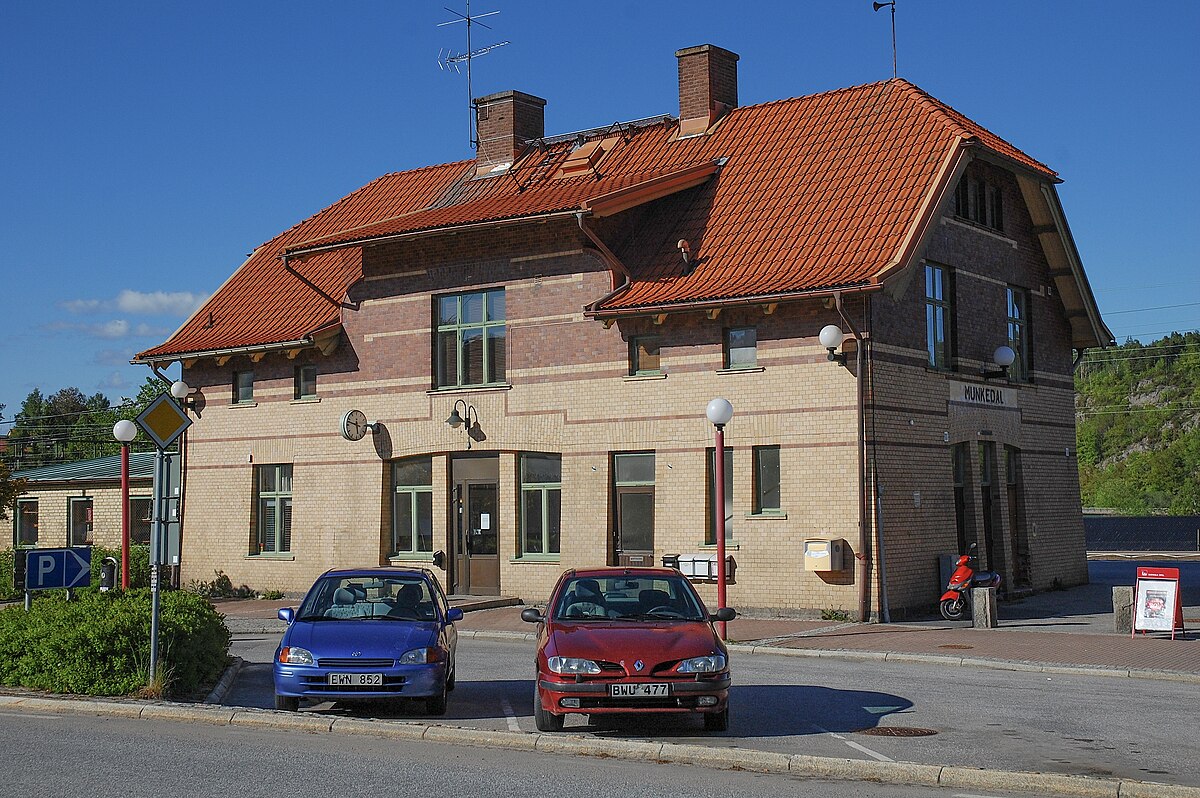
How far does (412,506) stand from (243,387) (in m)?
5.97

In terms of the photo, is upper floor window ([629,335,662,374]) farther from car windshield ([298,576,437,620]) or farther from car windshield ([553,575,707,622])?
car windshield ([553,575,707,622])

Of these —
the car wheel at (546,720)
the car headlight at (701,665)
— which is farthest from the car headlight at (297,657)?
the car headlight at (701,665)

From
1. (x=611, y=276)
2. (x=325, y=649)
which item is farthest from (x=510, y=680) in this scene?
(x=611, y=276)

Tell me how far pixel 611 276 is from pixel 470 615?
23.4 feet

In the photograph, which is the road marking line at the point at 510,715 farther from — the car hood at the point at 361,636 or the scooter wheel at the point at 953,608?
the scooter wheel at the point at 953,608

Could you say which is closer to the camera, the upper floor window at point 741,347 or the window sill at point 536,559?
the upper floor window at point 741,347

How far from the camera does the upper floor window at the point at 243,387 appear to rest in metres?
33.1

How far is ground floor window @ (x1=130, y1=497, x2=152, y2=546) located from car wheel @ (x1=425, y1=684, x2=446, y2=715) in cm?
2450

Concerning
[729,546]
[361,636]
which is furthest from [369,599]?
[729,546]

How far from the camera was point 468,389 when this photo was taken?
29.4 metres

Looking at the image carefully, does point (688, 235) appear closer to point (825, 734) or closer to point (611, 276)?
point (611, 276)

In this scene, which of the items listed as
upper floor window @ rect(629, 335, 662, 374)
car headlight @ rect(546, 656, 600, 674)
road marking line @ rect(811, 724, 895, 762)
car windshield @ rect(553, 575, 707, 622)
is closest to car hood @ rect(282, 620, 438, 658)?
car windshield @ rect(553, 575, 707, 622)

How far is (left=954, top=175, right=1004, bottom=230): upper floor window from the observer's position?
28.0 meters

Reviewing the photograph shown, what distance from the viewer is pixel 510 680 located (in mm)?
17203
